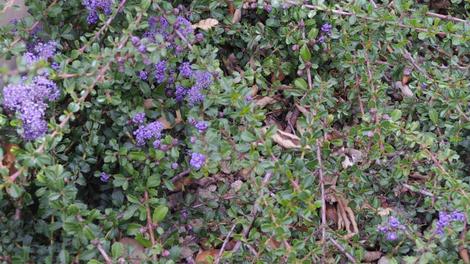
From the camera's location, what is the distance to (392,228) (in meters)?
2.22

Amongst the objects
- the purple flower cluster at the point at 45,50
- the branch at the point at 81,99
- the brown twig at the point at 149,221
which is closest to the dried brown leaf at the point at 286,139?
the brown twig at the point at 149,221

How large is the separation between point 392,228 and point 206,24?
1024 mm

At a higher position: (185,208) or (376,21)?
(376,21)

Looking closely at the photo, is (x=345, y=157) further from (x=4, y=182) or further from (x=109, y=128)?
(x=4, y=182)

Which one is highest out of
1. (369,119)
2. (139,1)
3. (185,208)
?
(139,1)

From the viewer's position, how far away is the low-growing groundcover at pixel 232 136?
6.63 feet

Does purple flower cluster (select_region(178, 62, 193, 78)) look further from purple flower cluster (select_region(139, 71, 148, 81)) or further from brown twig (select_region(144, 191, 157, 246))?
brown twig (select_region(144, 191, 157, 246))

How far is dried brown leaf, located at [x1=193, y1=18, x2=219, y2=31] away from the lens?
2.52 m

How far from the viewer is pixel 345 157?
2.47 metres

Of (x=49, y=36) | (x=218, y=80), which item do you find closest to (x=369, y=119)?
(x=218, y=80)

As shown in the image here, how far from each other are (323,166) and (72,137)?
0.87m

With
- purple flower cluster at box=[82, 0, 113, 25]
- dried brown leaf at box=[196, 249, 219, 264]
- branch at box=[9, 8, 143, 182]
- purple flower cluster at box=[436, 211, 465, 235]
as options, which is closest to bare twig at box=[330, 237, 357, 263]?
purple flower cluster at box=[436, 211, 465, 235]

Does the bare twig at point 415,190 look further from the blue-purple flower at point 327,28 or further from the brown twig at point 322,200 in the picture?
the blue-purple flower at point 327,28

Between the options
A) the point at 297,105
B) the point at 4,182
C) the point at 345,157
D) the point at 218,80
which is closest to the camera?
the point at 4,182
